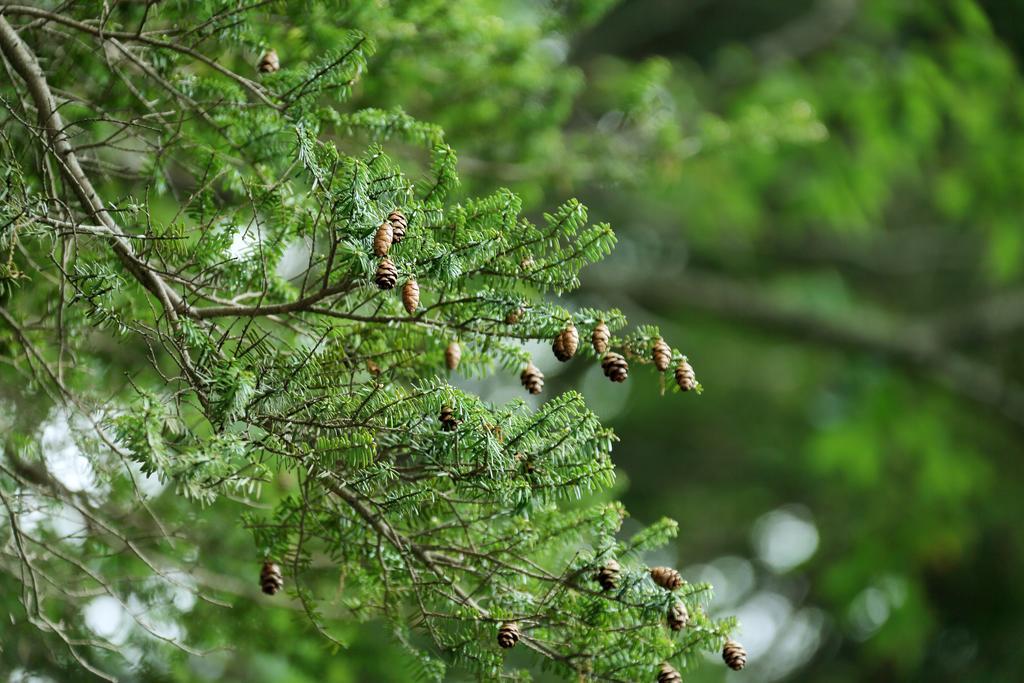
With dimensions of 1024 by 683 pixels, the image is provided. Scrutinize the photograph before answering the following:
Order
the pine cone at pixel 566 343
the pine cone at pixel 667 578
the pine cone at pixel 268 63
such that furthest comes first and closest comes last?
the pine cone at pixel 268 63 → the pine cone at pixel 667 578 → the pine cone at pixel 566 343

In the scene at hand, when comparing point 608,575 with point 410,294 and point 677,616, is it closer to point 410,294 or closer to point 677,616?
point 677,616

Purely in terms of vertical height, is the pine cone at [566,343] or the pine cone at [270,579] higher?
the pine cone at [566,343]

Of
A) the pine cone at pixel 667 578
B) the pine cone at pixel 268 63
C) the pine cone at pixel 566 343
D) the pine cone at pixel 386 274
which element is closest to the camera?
the pine cone at pixel 386 274

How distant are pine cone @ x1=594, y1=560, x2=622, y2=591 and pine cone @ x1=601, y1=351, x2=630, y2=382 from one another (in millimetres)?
327

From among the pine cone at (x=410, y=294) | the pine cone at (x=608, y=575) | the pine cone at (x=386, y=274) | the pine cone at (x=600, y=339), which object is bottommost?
the pine cone at (x=608, y=575)

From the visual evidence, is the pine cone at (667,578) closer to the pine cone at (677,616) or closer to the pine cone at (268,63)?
the pine cone at (677,616)

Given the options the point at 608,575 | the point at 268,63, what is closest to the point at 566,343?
the point at 608,575

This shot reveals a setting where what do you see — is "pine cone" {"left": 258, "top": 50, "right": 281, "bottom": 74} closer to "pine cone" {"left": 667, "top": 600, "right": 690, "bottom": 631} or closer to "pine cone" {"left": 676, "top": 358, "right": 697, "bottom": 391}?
"pine cone" {"left": 676, "top": 358, "right": 697, "bottom": 391}

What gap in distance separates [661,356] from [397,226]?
51 centimetres

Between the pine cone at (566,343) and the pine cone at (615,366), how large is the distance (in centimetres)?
7

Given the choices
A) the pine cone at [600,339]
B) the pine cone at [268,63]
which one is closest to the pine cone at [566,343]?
the pine cone at [600,339]

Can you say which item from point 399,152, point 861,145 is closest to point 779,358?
point 861,145

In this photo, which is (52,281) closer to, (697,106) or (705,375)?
(697,106)

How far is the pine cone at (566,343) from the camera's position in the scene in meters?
1.77
